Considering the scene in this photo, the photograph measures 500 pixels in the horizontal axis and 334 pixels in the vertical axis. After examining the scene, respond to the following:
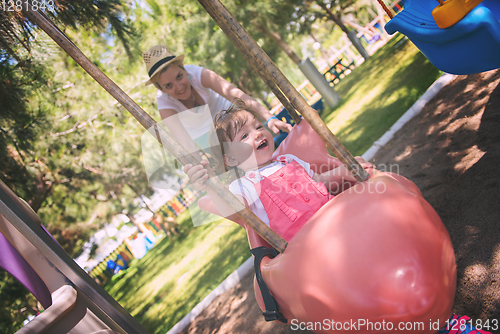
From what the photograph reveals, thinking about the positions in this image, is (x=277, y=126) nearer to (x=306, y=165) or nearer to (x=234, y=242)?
(x=306, y=165)

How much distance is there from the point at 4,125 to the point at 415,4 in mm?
5221

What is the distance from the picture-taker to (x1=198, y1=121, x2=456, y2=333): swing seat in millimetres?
1036

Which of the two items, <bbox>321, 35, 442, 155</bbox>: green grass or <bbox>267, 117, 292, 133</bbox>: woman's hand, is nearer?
<bbox>267, 117, 292, 133</bbox>: woman's hand

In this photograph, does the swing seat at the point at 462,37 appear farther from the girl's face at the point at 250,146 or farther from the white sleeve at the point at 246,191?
the white sleeve at the point at 246,191

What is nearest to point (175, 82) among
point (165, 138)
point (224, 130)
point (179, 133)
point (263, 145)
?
point (179, 133)

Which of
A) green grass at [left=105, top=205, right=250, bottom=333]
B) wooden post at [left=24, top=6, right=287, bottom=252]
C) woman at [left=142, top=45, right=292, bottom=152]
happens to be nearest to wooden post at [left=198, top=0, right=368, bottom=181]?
wooden post at [left=24, top=6, right=287, bottom=252]

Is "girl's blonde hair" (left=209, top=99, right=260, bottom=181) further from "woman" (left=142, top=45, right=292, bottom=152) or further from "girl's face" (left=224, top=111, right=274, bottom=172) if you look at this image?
"woman" (left=142, top=45, right=292, bottom=152)

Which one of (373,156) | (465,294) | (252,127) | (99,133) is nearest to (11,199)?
(252,127)

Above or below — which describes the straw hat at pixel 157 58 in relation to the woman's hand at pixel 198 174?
above

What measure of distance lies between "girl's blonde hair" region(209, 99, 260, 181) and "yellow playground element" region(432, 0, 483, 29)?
138 centimetres

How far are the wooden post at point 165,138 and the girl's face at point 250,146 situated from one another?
0.53 m

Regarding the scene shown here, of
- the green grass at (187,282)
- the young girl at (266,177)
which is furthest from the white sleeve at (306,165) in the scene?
the green grass at (187,282)

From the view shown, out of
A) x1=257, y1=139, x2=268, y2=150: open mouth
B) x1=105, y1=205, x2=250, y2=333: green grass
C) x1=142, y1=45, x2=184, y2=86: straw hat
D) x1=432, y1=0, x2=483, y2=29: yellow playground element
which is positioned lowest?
x1=105, y1=205, x2=250, y2=333: green grass

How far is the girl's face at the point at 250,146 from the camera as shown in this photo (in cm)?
196
